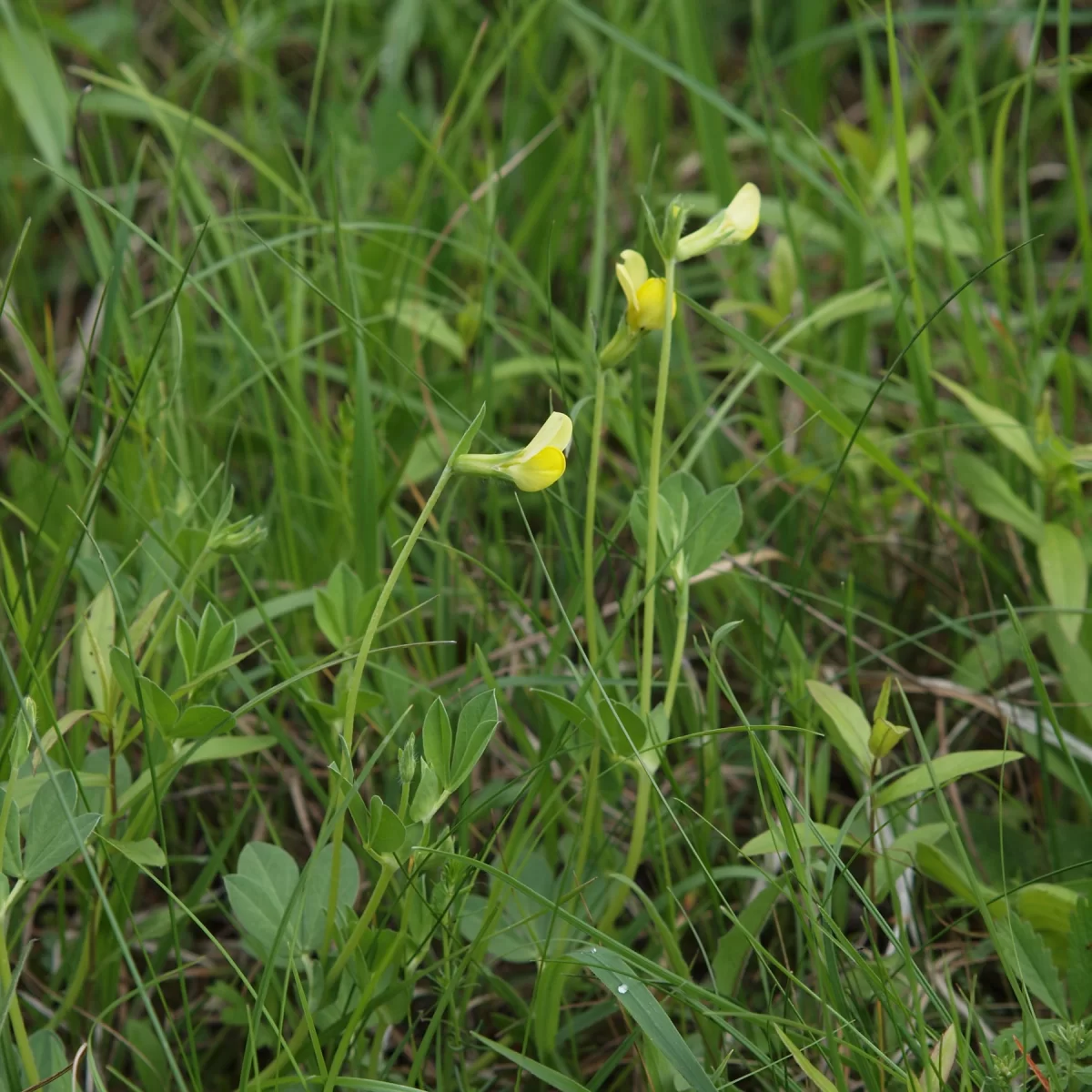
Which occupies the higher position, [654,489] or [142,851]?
[654,489]

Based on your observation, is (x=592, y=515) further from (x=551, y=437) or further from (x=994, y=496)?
(x=994, y=496)

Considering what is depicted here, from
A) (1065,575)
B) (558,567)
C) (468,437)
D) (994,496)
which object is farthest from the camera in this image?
(558,567)

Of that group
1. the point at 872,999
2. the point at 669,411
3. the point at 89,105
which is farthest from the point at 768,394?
the point at 89,105

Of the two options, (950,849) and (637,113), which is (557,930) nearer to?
(950,849)

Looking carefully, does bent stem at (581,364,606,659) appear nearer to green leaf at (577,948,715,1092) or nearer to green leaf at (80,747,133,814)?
green leaf at (577,948,715,1092)

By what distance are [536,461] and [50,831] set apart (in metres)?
0.53

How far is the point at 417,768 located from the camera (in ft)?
3.91

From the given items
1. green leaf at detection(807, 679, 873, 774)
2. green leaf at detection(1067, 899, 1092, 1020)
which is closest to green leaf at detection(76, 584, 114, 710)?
green leaf at detection(807, 679, 873, 774)

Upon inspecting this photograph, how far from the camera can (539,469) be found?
105 cm

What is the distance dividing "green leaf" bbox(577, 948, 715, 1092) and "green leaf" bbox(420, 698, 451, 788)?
21 cm

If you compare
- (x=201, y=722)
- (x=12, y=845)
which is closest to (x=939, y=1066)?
(x=201, y=722)

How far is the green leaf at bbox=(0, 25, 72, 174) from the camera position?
2.18 m

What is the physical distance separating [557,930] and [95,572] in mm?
695

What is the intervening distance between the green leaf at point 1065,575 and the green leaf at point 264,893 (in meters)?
0.94
